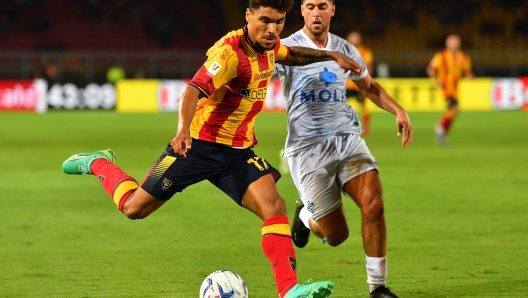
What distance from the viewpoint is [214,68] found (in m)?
5.25

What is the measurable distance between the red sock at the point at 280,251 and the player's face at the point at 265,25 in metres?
1.12

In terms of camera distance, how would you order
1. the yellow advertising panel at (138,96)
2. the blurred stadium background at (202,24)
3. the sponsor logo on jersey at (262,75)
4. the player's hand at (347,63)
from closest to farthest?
the sponsor logo on jersey at (262,75), the player's hand at (347,63), the yellow advertising panel at (138,96), the blurred stadium background at (202,24)

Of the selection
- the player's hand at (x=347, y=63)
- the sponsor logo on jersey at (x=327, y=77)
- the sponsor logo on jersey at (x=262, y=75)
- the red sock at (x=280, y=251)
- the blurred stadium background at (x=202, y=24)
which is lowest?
the red sock at (x=280, y=251)

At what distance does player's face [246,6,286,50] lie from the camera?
533 cm

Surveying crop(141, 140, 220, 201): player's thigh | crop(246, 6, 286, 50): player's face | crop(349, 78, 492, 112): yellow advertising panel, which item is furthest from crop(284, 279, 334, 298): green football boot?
crop(349, 78, 492, 112): yellow advertising panel

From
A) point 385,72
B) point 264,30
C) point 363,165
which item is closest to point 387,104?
point 363,165

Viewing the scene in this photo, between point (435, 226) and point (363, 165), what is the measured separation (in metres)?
3.10

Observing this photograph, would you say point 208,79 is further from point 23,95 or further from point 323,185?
point 23,95

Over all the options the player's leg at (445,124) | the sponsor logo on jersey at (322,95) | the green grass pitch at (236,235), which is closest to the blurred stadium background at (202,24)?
the player's leg at (445,124)

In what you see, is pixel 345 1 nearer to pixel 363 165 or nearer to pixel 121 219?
pixel 121 219

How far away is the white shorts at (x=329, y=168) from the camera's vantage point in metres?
6.08

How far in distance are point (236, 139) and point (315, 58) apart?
35.0 inches

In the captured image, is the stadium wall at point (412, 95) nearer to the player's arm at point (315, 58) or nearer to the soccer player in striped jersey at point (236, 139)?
the player's arm at point (315, 58)

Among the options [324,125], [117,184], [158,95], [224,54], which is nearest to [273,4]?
[224,54]
